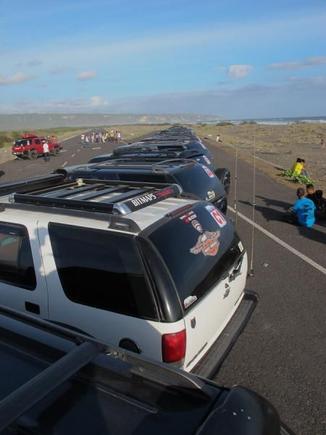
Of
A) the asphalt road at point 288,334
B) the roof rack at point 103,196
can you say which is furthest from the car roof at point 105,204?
the asphalt road at point 288,334

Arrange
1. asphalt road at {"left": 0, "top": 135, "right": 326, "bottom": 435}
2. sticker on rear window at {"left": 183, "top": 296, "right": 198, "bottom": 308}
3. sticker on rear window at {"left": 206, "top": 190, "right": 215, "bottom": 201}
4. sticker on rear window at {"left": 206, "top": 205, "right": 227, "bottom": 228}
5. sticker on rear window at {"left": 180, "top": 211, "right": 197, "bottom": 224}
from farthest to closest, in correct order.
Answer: sticker on rear window at {"left": 206, "top": 190, "right": 215, "bottom": 201} < sticker on rear window at {"left": 206, "top": 205, "right": 227, "bottom": 228} < asphalt road at {"left": 0, "top": 135, "right": 326, "bottom": 435} < sticker on rear window at {"left": 180, "top": 211, "right": 197, "bottom": 224} < sticker on rear window at {"left": 183, "top": 296, "right": 198, "bottom": 308}

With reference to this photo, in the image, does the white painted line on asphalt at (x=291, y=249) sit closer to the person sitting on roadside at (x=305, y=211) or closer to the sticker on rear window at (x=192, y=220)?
the person sitting on roadside at (x=305, y=211)

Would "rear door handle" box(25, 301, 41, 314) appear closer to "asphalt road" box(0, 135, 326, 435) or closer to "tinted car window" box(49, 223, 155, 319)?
"tinted car window" box(49, 223, 155, 319)

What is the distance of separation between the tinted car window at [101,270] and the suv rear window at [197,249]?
252 mm

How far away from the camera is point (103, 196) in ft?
15.1

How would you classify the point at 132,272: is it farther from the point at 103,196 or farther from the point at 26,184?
the point at 26,184

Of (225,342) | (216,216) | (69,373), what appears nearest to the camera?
(69,373)

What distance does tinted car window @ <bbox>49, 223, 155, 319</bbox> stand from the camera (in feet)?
10.9

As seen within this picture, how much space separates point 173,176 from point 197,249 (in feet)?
14.0

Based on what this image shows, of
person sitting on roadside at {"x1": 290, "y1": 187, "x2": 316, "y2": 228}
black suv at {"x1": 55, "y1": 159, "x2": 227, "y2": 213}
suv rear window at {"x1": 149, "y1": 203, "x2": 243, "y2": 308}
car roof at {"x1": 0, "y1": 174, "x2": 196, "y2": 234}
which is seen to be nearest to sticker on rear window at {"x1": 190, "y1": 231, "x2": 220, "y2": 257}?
suv rear window at {"x1": 149, "y1": 203, "x2": 243, "y2": 308}

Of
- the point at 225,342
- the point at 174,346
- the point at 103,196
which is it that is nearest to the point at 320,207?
the point at 103,196

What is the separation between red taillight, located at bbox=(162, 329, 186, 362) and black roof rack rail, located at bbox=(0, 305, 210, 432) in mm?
909

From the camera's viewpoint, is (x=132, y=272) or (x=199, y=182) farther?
(x=199, y=182)

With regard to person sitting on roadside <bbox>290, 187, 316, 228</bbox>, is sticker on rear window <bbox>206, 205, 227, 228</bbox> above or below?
above
